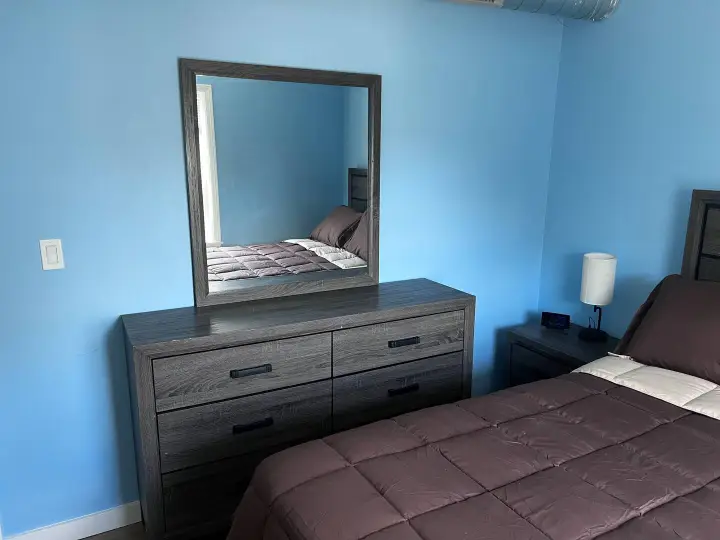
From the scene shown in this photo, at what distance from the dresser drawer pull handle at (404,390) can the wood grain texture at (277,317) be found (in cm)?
34

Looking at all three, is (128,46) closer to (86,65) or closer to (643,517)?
(86,65)

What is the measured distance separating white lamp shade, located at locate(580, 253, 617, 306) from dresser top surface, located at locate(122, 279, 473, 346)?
27.0 inches

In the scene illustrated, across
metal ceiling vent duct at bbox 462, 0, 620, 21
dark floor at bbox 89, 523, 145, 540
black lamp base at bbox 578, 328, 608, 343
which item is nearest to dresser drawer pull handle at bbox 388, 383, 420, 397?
black lamp base at bbox 578, 328, 608, 343

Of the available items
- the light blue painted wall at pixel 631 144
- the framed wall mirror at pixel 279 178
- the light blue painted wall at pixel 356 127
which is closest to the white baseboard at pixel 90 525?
the framed wall mirror at pixel 279 178

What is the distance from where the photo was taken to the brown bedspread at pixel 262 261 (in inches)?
92.9

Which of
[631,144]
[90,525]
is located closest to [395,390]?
[90,525]

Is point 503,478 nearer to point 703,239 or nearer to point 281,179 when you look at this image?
point 281,179

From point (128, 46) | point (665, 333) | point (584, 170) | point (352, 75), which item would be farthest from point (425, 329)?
point (128, 46)

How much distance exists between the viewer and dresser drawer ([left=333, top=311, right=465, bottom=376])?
225cm

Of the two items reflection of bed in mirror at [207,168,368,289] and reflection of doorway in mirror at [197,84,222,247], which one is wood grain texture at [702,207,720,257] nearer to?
reflection of bed in mirror at [207,168,368,289]

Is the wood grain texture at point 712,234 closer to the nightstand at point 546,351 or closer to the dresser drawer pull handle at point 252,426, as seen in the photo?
the nightstand at point 546,351

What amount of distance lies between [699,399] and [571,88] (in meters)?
1.84

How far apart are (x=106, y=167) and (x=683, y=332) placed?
232cm

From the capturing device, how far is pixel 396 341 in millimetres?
2387
